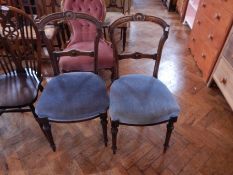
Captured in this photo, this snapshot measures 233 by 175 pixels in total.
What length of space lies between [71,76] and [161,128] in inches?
33.3

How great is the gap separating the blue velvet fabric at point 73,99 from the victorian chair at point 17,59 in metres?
0.13

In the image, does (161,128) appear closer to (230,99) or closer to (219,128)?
(219,128)

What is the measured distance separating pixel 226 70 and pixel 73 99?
1.38 meters

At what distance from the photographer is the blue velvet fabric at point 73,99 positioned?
114 centimetres

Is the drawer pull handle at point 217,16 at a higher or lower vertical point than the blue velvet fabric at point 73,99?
higher

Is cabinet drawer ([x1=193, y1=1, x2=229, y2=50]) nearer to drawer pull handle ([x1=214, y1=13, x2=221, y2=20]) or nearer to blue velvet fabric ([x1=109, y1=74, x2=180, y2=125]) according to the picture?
drawer pull handle ([x1=214, y1=13, x2=221, y2=20])

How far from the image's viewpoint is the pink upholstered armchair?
1624 mm

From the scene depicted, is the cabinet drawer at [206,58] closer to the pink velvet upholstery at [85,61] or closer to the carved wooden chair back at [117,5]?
the pink velvet upholstery at [85,61]

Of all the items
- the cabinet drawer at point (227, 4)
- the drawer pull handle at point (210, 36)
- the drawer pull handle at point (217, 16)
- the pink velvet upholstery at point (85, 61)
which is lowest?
the pink velvet upholstery at point (85, 61)

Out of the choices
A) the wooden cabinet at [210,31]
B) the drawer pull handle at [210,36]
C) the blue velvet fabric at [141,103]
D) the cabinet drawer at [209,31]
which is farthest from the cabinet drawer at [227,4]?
the blue velvet fabric at [141,103]

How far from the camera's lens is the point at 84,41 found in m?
1.83

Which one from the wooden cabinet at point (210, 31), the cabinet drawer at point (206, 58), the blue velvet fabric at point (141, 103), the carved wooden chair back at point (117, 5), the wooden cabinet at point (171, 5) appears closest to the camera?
the blue velvet fabric at point (141, 103)

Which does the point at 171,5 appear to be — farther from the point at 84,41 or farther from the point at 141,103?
the point at 141,103

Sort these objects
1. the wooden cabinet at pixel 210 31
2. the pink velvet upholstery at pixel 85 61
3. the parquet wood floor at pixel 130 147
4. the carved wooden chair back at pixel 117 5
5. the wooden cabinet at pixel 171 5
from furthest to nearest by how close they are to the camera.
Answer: the wooden cabinet at pixel 171 5 < the carved wooden chair back at pixel 117 5 < the wooden cabinet at pixel 210 31 < the pink velvet upholstery at pixel 85 61 < the parquet wood floor at pixel 130 147
